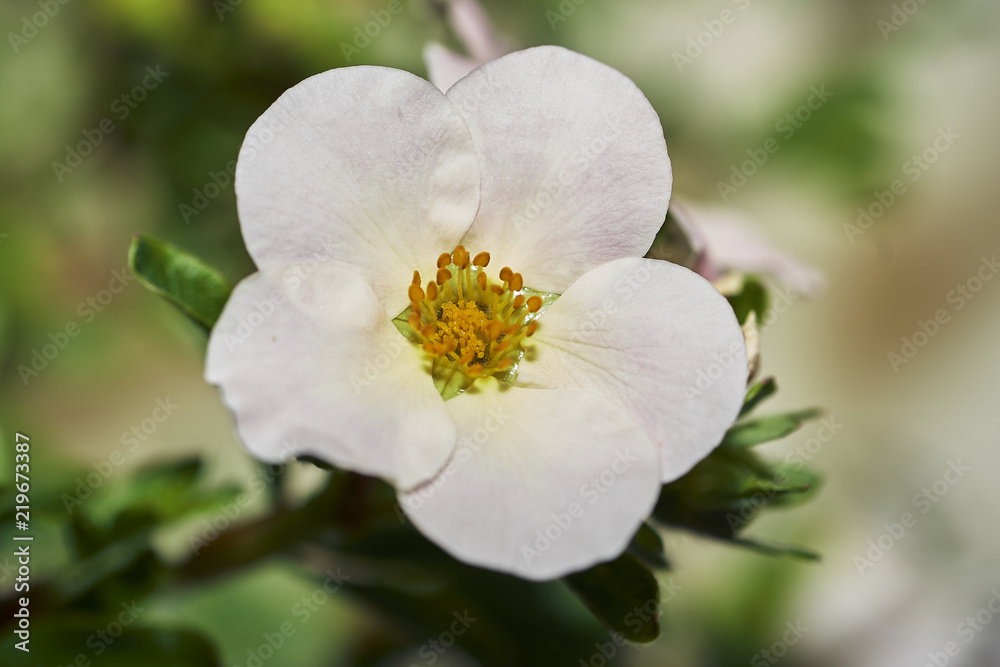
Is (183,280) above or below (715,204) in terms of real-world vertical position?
above

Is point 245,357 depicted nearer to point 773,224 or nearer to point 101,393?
point 101,393

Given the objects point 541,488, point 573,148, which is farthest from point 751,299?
point 541,488

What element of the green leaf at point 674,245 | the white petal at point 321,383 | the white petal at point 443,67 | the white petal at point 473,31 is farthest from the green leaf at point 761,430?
the white petal at point 473,31

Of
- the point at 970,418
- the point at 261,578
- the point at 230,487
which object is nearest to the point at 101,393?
the point at 261,578

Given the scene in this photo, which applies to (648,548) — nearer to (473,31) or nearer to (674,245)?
(674,245)

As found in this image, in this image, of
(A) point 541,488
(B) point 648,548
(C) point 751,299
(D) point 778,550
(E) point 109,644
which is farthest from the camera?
(E) point 109,644

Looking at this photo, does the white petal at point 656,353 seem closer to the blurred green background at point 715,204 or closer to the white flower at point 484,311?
the white flower at point 484,311
